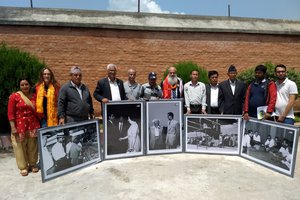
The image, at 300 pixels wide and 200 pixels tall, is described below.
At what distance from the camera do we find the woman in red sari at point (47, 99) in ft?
18.1

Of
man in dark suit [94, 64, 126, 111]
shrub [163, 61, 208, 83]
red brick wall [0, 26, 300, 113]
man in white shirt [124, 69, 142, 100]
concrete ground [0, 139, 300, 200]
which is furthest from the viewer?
red brick wall [0, 26, 300, 113]

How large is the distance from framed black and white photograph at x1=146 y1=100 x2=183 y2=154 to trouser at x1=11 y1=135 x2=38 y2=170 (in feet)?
7.33

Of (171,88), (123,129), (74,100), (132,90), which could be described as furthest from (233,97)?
(74,100)

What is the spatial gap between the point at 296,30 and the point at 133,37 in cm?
789

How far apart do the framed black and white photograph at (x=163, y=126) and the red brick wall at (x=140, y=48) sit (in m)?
5.98

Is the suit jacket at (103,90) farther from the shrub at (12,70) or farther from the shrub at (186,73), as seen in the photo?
the shrub at (186,73)

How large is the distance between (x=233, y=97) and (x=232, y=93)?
0.09 meters

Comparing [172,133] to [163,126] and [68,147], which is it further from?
[68,147]

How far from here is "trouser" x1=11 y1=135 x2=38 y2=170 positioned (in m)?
5.40

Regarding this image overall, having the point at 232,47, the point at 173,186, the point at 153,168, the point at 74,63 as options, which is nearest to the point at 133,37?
the point at 74,63

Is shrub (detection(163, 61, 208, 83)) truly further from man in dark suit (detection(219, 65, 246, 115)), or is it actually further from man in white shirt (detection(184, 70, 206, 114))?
man in dark suit (detection(219, 65, 246, 115))

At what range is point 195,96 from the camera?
6.57m

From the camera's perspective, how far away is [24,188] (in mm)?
4848

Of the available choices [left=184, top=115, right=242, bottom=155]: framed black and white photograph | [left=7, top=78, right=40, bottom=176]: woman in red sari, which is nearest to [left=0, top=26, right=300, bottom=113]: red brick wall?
[left=184, top=115, right=242, bottom=155]: framed black and white photograph
